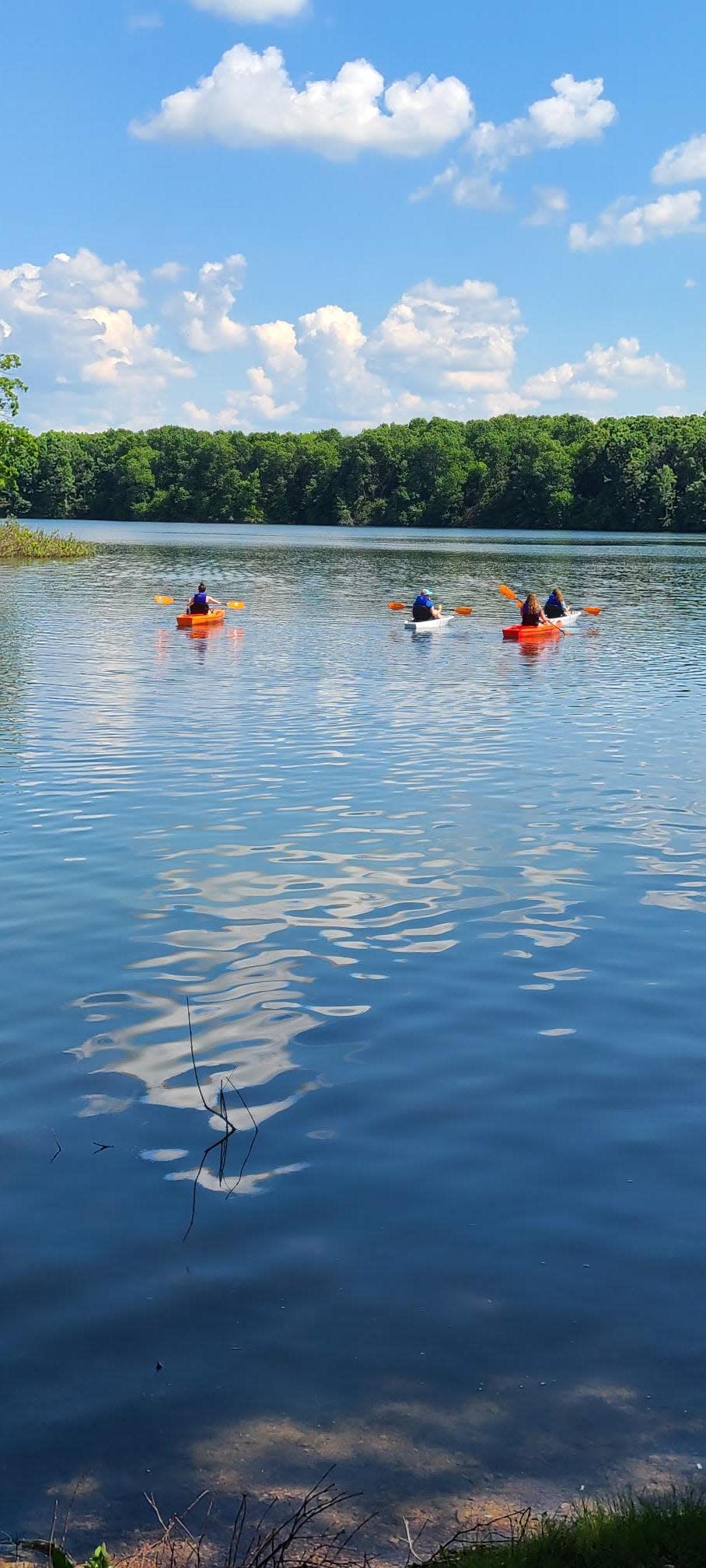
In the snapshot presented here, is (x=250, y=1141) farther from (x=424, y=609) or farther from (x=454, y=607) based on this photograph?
(x=454, y=607)

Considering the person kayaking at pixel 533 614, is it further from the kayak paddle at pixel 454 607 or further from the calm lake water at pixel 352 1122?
the calm lake water at pixel 352 1122

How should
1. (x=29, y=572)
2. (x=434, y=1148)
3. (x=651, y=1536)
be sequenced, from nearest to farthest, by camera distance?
(x=651, y=1536) < (x=434, y=1148) < (x=29, y=572)

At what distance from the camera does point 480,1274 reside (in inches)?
236

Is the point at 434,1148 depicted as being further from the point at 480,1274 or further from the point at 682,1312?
the point at 682,1312

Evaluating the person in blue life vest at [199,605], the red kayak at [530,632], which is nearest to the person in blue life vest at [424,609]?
the red kayak at [530,632]

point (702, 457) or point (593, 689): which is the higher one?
point (702, 457)

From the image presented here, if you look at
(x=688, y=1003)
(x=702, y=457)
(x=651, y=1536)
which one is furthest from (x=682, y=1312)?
(x=702, y=457)

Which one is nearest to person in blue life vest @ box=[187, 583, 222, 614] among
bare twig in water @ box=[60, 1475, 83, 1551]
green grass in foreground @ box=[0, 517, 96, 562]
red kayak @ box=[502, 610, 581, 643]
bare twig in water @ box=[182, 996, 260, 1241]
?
red kayak @ box=[502, 610, 581, 643]

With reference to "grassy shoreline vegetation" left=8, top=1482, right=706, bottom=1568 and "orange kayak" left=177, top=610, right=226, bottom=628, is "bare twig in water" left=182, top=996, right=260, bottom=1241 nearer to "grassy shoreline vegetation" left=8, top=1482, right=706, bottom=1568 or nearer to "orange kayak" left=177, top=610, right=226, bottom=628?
"grassy shoreline vegetation" left=8, top=1482, right=706, bottom=1568

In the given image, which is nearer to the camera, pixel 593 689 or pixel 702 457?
pixel 593 689

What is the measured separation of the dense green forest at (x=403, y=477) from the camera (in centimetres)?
14600

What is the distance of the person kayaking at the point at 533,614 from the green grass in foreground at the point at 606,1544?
33.7 meters

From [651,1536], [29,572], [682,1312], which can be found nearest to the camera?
[651,1536]

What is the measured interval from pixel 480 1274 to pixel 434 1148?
129 cm
